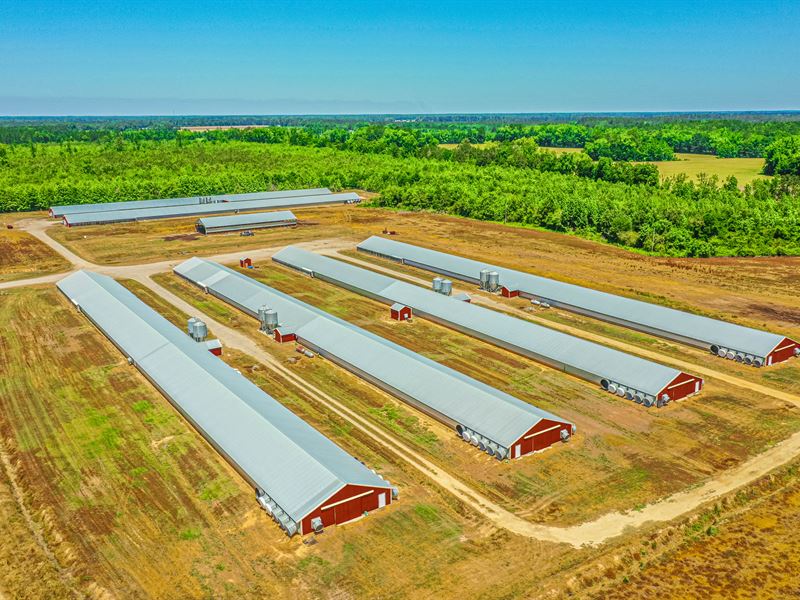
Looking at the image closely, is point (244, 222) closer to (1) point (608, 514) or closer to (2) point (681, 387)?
(2) point (681, 387)

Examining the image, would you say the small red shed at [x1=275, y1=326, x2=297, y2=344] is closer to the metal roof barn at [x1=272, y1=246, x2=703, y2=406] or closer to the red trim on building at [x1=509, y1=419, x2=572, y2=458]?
the metal roof barn at [x1=272, y1=246, x2=703, y2=406]

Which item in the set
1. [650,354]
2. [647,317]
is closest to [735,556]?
[650,354]

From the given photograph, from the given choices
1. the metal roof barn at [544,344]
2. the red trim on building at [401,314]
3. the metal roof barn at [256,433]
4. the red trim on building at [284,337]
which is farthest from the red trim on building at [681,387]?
the red trim on building at [284,337]

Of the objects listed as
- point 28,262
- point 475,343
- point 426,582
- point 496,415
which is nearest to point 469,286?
point 475,343

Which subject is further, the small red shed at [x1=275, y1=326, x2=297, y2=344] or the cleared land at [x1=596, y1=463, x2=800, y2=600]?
the small red shed at [x1=275, y1=326, x2=297, y2=344]

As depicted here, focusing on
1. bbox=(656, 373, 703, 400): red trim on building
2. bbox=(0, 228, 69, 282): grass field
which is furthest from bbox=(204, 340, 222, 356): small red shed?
bbox=(0, 228, 69, 282): grass field

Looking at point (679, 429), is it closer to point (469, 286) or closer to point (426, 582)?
point (426, 582)

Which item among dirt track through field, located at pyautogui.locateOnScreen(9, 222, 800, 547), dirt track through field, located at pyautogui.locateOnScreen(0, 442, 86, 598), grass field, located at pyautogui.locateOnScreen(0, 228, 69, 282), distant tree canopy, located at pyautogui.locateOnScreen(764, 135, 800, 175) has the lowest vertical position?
grass field, located at pyautogui.locateOnScreen(0, 228, 69, 282)
